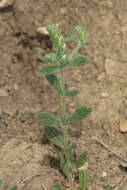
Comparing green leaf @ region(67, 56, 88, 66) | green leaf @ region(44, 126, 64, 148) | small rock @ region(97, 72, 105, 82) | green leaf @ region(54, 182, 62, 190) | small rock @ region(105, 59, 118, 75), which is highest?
green leaf @ region(67, 56, 88, 66)

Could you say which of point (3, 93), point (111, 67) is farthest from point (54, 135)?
point (111, 67)

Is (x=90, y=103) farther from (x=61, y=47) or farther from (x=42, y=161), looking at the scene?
(x=61, y=47)

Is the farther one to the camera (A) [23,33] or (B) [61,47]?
(A) [23,33]

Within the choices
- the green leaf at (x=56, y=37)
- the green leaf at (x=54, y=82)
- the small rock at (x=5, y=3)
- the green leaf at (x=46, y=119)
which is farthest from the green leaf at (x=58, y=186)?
the small rock at (x=5, y=3)

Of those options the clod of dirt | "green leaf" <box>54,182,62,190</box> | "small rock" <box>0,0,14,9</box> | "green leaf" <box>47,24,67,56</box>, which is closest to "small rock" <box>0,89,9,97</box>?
the clod of dirt

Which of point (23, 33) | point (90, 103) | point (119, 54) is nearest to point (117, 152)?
point (90, 103)

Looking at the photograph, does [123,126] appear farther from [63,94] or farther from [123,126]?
[63,94]

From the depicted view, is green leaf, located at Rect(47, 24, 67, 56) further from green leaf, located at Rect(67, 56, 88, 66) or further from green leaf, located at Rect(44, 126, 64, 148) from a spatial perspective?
green leaf, located at Rect(44, 126, 64, 148)
